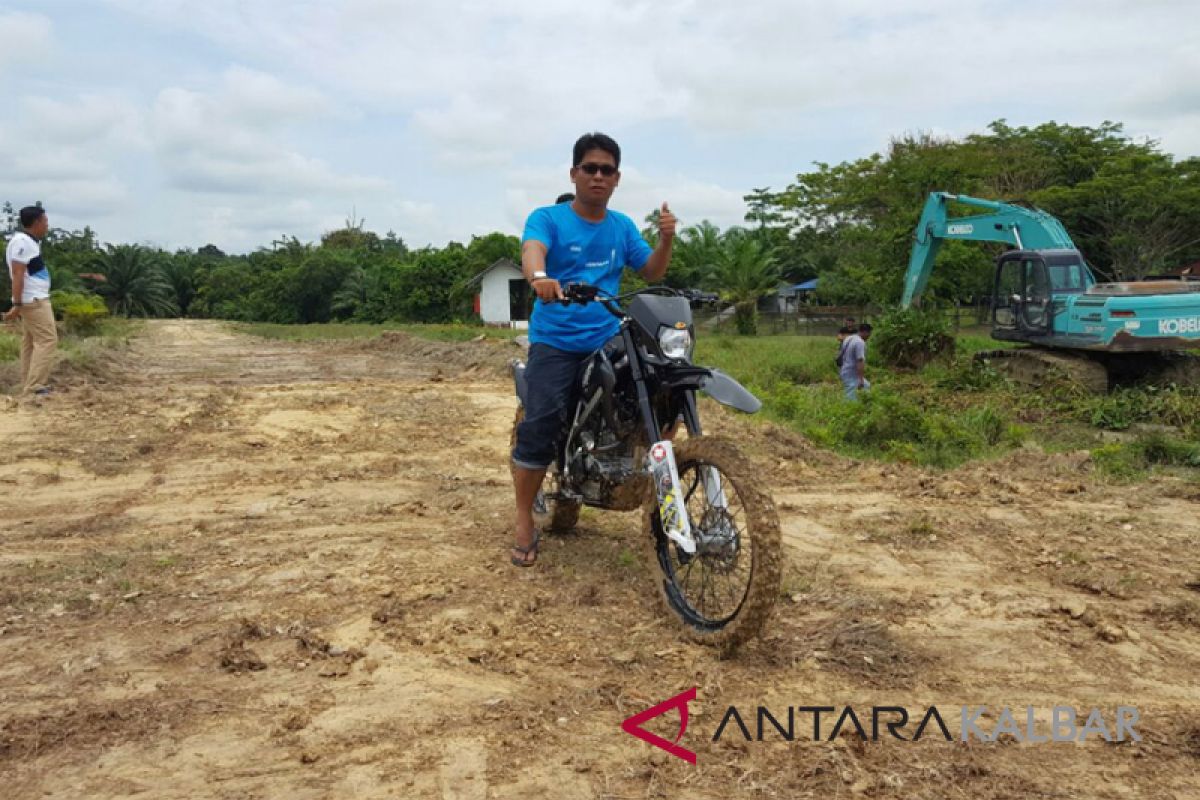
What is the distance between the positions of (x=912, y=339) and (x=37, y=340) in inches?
584

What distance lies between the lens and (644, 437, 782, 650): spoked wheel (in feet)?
10.1

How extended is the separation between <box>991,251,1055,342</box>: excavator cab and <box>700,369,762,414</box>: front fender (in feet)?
42.7

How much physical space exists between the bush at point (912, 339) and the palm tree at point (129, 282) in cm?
4678

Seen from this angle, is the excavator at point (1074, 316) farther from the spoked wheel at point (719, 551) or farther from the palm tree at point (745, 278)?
the palm tree at point (745, 278)

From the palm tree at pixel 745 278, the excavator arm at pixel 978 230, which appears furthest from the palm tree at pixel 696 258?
the excavator arm at pixel 978 230

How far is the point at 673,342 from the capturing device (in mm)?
3602

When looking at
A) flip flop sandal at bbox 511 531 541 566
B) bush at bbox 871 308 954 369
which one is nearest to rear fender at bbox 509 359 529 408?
flip flop sandal at bbox 511 531 541 566

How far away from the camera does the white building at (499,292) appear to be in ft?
137

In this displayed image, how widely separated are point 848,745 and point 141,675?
7.67 ft

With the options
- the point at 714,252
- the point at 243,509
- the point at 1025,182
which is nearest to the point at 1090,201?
the point at 1025,182

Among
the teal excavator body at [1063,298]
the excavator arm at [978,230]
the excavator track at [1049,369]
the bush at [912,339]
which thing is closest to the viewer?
the teal excavator body at [1063,298]

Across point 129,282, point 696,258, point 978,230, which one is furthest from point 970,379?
point 129,282

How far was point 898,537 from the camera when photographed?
492 cm

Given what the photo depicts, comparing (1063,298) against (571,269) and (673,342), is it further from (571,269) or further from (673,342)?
(673,342)
